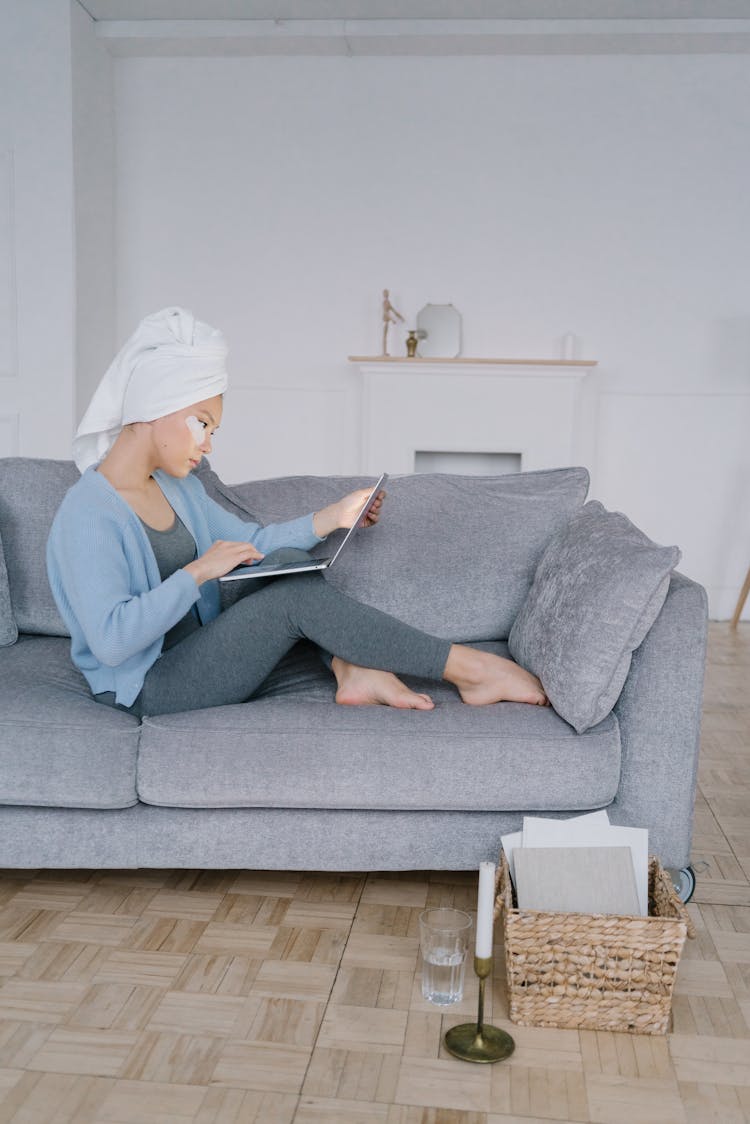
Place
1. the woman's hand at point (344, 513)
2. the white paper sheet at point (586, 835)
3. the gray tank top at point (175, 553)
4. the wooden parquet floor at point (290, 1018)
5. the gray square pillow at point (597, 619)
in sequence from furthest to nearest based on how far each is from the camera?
the woman's hand at point (344, 513) < the gray tank top at point (175, 553) < the gray square pillow at point (597, 619) < the white paper sheet at point (586, 835) < the wooden parquet floor at point (290, 1018)

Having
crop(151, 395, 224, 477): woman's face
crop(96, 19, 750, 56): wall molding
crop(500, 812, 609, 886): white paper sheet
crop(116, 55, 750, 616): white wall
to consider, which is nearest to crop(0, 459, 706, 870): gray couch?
crop(500, 812, 609, 886): white paper sheet

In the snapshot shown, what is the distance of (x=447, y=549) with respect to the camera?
2.54 meters

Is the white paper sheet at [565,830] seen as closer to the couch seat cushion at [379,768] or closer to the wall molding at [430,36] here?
the couch seat cushion at [379,768]

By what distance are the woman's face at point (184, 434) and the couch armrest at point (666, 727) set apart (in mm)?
953

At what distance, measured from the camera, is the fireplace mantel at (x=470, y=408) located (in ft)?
16.8

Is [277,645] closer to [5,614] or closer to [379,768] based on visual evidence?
[379,768]

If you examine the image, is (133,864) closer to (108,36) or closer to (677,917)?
(677,917)

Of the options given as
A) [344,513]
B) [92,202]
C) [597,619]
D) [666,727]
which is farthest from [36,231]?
[666,727]

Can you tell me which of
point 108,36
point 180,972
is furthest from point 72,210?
point 180,972

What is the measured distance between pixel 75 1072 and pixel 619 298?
457cm

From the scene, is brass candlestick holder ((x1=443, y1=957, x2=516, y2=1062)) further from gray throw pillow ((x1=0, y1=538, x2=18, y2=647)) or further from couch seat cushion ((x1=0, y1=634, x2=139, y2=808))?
gray throw pillow ((x1=0, y1=538, x2=18, y2=647))

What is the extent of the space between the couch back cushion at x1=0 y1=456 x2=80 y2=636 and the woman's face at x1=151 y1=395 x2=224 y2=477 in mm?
566

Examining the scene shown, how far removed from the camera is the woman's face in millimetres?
2096

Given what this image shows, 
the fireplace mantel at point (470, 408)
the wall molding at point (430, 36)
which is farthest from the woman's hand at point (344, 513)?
the wall molding at point (430, 36)
